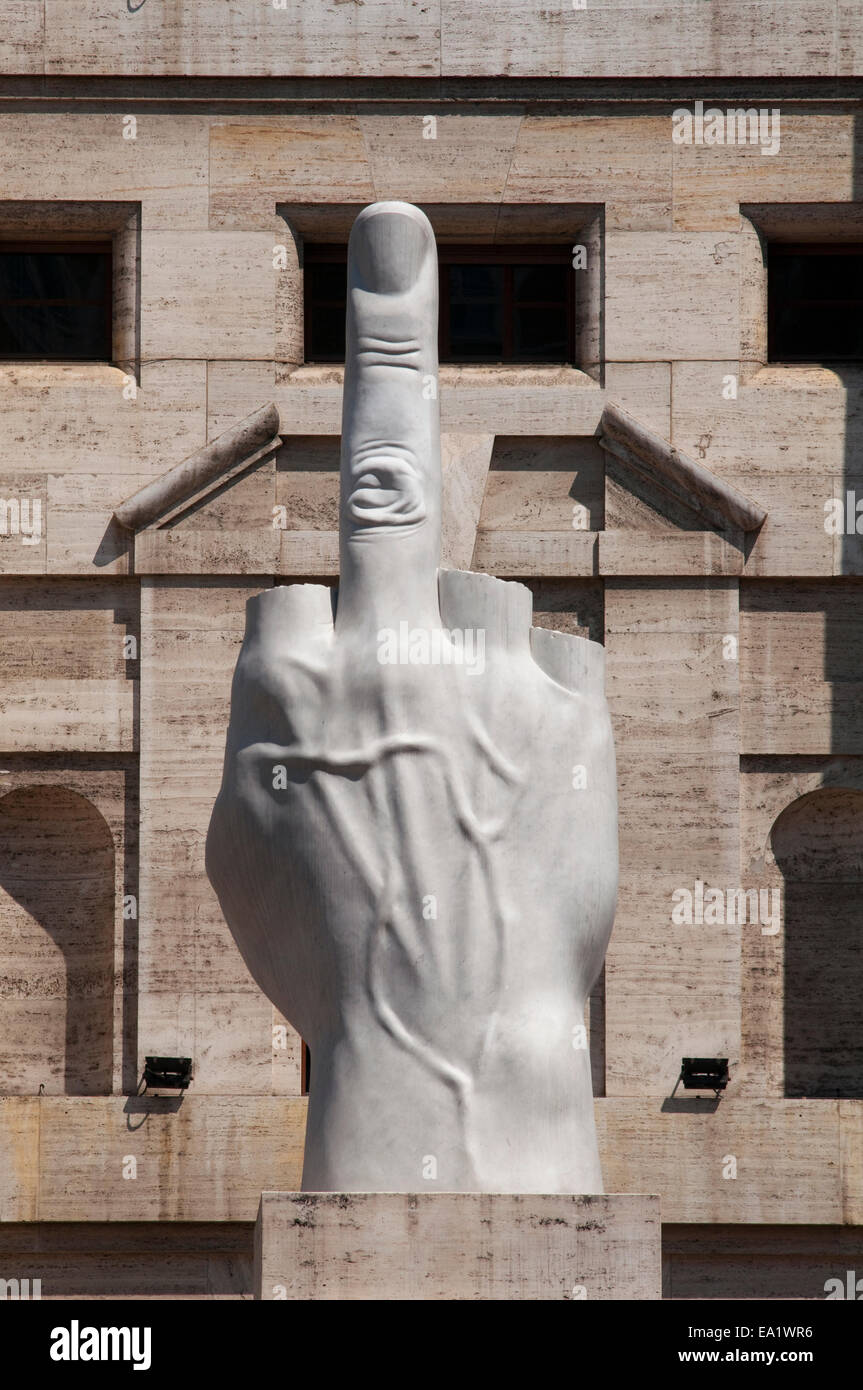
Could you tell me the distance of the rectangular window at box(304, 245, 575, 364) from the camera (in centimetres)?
1873

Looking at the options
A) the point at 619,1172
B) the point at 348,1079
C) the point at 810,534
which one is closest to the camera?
the point at 348,1079

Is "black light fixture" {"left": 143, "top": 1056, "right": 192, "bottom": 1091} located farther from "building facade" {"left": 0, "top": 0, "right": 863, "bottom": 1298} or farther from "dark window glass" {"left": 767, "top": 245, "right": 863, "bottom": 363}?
"dark window glass" {"left": 767, "top": 245, "right": 863, "bottom": 363}

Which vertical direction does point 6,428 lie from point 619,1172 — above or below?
above

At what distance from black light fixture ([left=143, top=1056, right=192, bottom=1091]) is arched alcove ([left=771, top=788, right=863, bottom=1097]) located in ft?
14.1

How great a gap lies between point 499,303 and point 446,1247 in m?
11.1

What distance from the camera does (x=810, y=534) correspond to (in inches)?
710

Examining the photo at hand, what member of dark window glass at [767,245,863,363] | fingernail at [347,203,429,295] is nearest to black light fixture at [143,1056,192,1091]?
dark window glass at [767,245,863,363]

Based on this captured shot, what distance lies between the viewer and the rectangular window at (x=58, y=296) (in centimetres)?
1877

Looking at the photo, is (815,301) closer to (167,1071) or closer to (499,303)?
(499,303)

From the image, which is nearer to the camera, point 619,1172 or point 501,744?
point 501,744

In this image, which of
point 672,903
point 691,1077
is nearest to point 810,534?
point 672,903

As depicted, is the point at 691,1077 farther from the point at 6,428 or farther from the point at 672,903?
the point at 6,428

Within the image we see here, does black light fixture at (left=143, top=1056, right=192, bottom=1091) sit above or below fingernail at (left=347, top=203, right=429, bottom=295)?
below

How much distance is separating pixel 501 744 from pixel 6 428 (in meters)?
8.96
